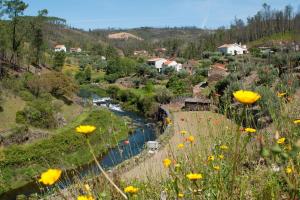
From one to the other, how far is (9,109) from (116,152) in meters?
24.6

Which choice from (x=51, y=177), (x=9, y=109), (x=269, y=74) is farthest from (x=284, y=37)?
(x=51, y=177)

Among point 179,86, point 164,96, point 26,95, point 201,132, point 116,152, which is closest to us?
point 201,132

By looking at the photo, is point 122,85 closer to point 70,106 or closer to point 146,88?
point 146,88

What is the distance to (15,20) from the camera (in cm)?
4022

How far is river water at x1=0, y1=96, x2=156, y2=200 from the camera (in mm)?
4146

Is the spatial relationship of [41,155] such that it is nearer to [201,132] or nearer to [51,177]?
[201,132]

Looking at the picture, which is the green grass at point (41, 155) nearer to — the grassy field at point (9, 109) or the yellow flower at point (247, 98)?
the grassy field at point (9, 109)

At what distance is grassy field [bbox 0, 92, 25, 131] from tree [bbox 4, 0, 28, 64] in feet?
41.5

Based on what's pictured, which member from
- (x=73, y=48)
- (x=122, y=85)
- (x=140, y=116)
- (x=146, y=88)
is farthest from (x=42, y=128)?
(x=73, y=48)

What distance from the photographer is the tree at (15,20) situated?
39.1 m

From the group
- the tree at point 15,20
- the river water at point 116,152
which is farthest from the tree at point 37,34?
the river water at point 116,152

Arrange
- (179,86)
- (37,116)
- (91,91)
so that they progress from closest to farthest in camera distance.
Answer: (37,116) → (179,86) → (91,91)

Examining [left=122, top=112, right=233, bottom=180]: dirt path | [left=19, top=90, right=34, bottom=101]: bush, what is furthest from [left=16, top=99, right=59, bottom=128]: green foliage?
[left=122, top=112, right=233, bottom=180]: dirt path

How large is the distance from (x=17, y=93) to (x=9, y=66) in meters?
10.3
